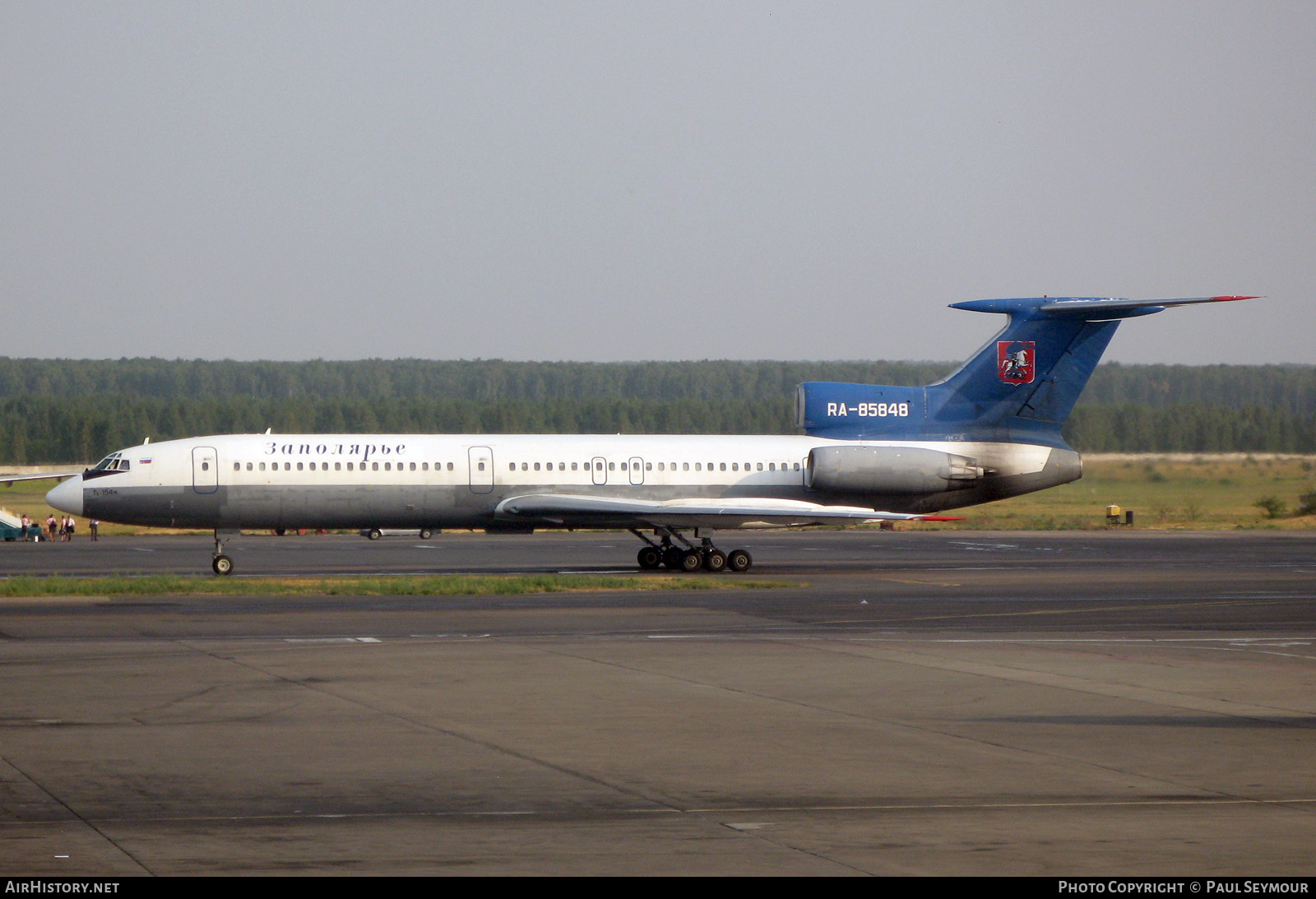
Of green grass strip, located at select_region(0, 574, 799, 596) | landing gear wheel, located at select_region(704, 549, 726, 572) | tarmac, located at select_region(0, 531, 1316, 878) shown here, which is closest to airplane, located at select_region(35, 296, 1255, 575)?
landing gear wheel, located at select_region(704, 549, 726, 572)

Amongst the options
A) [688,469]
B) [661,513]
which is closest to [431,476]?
[661,513]

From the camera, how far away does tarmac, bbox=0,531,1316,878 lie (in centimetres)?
977

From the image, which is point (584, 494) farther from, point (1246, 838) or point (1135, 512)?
point (1135, 512)

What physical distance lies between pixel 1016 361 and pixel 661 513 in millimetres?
11089

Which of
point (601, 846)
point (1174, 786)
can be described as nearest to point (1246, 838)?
point (1174, 786)

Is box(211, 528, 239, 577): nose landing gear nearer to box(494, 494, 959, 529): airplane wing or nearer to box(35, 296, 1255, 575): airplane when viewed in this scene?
box(35, 296, 1255, 575): airplane

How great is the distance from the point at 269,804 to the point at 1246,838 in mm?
7260

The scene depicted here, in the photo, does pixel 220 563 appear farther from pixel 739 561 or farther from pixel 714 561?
pixel 739 561

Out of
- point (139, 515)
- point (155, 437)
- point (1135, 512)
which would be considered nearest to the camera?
point (139, 515)

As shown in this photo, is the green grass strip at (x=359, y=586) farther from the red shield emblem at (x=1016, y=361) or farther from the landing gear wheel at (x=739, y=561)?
the red shield emblem at (x=1016, y=361)

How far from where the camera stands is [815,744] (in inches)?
Answer: 541

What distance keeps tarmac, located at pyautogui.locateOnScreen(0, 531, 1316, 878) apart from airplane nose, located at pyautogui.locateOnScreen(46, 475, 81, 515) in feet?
24.9

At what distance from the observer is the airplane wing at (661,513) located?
122 ft

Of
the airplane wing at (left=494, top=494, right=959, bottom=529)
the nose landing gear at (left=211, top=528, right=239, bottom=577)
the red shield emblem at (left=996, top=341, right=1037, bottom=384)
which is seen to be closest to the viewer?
the nose landing gear at (left=211, top=528, right=239, bottom=577)
